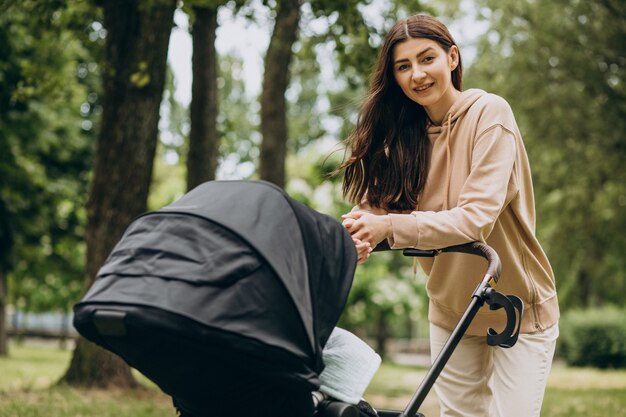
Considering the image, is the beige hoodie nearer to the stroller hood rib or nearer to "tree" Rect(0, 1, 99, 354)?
the stroller hood rib

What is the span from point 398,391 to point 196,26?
596 centimetres

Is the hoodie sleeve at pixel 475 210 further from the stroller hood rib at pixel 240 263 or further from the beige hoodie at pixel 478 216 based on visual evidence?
the stroller hood rib at pixel 240 263

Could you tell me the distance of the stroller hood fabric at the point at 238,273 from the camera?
2.31 metres

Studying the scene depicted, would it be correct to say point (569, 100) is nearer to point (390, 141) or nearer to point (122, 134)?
point (122, 134)

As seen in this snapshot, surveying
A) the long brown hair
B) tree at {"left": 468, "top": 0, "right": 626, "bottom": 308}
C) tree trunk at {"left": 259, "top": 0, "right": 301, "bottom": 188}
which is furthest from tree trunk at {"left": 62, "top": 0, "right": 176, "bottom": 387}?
tree at {"left": 468, "top": 0, "right": 626, "bottom": 308}

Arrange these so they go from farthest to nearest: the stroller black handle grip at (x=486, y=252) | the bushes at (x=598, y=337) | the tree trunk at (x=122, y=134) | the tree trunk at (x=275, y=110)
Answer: the bushes at (x=598, y=337), the tree trunk at (x=275, y=110), the tree trunk at (x=122, y=134), the stroller black handle grip at (x=486, y=252)

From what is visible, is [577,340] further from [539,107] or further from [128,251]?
[128,251]

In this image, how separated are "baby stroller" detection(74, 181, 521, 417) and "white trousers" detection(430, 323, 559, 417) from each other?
2.57ft

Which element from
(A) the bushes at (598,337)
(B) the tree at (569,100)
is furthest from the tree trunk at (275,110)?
(A) the bushes at (598,337)

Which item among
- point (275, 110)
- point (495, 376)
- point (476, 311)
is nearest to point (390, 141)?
point (476, 311)

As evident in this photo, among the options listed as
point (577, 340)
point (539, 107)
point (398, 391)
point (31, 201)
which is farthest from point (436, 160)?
point (577, 340)

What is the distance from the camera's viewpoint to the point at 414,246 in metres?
2.96

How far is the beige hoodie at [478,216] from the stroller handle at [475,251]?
0.05 meters

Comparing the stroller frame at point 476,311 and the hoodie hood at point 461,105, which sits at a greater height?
the hoodie hood at point 461,105
